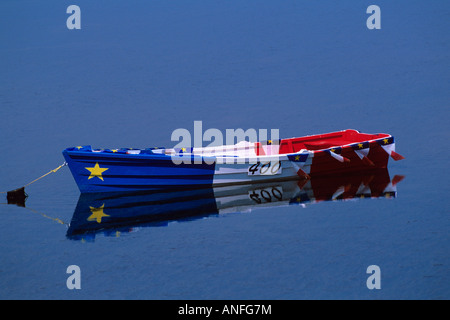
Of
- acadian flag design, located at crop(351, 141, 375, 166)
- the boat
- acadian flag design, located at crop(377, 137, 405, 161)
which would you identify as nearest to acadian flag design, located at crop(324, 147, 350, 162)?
the boat

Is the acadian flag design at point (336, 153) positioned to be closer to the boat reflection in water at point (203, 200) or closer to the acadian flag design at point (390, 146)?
the boat reflection in water at point (203, 200)

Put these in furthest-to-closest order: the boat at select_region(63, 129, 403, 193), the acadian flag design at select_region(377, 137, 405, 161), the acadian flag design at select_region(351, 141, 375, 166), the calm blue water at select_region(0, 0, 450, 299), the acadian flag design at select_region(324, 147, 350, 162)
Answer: the acadian flag design at select_region(377, 137, 405, 161) < the acadian flag design at select_region(351, 141, 375, 166) < the acadian flag design at select_region(324, 147, 350, 162) < the boat at select_region(63, 129, 403, 193) < the calm blue water at select_region(0, 0, 450, 299)

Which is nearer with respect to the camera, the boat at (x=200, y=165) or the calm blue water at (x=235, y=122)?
the calm blue water at (x=235, y=122)

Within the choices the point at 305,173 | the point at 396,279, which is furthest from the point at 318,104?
the point at 396,279

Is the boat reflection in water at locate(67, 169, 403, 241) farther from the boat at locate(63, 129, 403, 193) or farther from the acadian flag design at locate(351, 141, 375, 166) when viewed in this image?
the acadian flag design at locate(351, 141, 375, 166)

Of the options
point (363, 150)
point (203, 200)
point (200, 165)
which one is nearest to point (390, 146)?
point (363, 150)

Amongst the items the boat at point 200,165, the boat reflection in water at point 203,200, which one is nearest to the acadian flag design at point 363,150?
the boat at point 200,165

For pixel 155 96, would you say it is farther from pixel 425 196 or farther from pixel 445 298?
pixel 445 298
